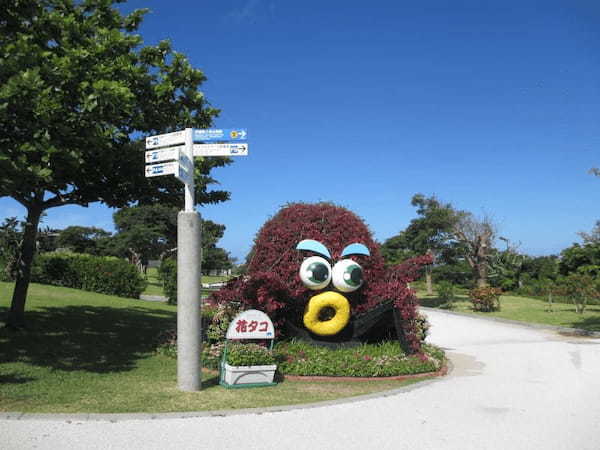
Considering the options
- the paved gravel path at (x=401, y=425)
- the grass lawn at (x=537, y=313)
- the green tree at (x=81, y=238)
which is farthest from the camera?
the green tree at (x=81, y=238)

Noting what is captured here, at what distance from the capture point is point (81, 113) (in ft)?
29.2

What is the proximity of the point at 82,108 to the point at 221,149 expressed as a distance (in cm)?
279

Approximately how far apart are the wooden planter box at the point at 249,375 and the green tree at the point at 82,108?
164 inches

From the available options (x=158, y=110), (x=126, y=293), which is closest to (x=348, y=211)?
(x=158, y=110)

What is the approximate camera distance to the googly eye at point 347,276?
1005cm

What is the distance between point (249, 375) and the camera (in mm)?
8258

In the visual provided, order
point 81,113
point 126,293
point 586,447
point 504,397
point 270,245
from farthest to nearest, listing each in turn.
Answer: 1. point 126,293
2. point 270,245
3. point 81,113
4. point 504,397
5. point 586,447

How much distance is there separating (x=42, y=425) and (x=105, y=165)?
6766 millimetres

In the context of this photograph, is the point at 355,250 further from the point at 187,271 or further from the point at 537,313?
the point at 537,313

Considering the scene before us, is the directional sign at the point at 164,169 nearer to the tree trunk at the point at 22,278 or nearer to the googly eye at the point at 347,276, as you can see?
the googly eye at the point at 347,276

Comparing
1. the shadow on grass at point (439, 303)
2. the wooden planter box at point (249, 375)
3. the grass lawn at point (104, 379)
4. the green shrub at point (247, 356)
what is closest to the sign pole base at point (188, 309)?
the grass lawn at point (104, 379)

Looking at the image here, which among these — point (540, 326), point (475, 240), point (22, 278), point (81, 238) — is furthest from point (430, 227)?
point (81, 238)

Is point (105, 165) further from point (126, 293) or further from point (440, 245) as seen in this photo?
point (440, 245)

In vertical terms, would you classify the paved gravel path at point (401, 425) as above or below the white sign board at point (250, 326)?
below
